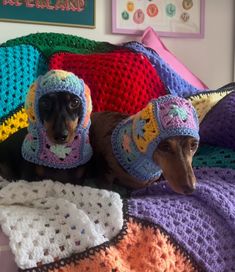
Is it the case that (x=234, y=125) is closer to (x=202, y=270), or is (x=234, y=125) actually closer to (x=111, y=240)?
(x=202, y=270)

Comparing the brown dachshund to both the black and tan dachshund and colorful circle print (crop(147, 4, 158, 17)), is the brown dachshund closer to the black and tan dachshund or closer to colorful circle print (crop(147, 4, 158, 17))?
the black and tan dachshund

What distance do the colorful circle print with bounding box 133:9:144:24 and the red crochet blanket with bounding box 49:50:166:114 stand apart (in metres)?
Answer: 0.37

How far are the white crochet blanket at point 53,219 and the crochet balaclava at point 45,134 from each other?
91mm

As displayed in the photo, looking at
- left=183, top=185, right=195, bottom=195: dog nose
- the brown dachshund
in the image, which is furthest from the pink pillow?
left=183, top=185, right=195, bottom=195: dog nose

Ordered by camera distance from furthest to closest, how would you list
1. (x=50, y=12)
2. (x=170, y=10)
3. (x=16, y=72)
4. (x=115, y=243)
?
(x=170, y=10) → (x=50, y=12) → (x=16, y=72) → (x=115, y=243)

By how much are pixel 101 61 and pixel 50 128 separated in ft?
1.78

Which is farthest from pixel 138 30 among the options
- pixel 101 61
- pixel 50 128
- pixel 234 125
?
pixel 50 128

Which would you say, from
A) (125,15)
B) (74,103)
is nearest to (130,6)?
(125,15)

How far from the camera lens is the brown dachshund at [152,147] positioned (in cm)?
92

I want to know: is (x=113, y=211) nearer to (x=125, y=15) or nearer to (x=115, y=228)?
(x=115, y=228)

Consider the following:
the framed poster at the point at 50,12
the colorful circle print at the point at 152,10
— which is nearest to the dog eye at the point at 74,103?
the framed poster at the point at 50,12

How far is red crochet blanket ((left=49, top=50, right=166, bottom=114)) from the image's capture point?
1.46 metres

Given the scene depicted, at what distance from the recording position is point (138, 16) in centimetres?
187

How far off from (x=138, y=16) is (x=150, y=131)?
103 cm
